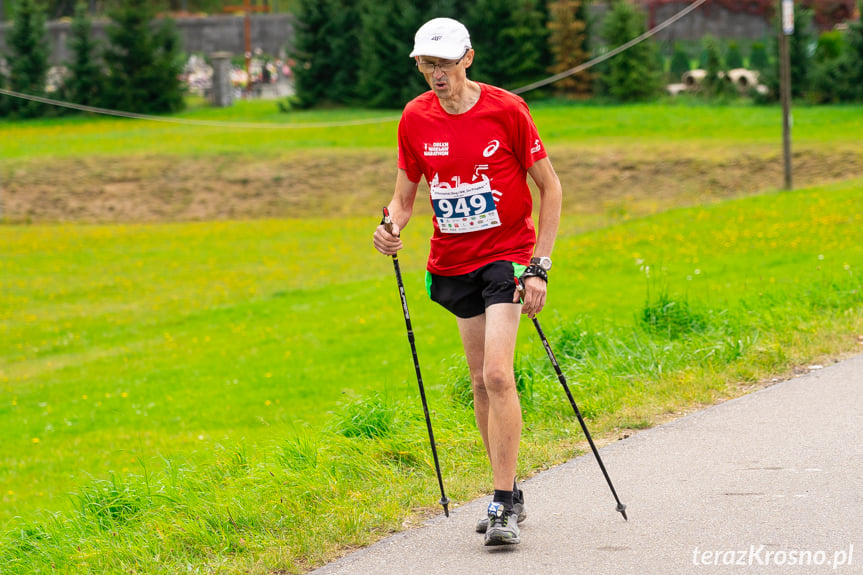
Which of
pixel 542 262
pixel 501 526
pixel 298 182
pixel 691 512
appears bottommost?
pixel 298 182

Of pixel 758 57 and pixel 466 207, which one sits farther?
pixel 758 57

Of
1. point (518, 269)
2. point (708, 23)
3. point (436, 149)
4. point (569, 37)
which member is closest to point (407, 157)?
point (436, 149)

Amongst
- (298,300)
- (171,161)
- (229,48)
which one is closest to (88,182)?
(171,161)

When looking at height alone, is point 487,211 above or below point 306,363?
above

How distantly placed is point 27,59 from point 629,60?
28.1 meters

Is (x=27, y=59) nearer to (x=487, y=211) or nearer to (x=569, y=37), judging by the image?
(x=569, y=37)

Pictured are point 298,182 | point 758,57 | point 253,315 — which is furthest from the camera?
point 758,57

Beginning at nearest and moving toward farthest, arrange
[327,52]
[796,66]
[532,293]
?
[532,293], [796,66], [327,52]

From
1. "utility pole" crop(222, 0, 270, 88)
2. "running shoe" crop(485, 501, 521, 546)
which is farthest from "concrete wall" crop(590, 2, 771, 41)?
"running shoe" crop(485, 501, 521, 546)

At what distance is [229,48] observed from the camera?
7662 cm

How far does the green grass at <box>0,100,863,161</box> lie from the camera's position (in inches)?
1411

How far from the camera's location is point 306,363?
15.1 meters

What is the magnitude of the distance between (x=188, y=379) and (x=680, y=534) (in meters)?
10.5

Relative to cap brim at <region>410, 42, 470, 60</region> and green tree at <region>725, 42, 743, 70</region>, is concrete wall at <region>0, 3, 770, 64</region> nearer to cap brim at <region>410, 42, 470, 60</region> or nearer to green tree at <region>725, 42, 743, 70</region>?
green tree at <region>725, 42, 743, 70</region>
